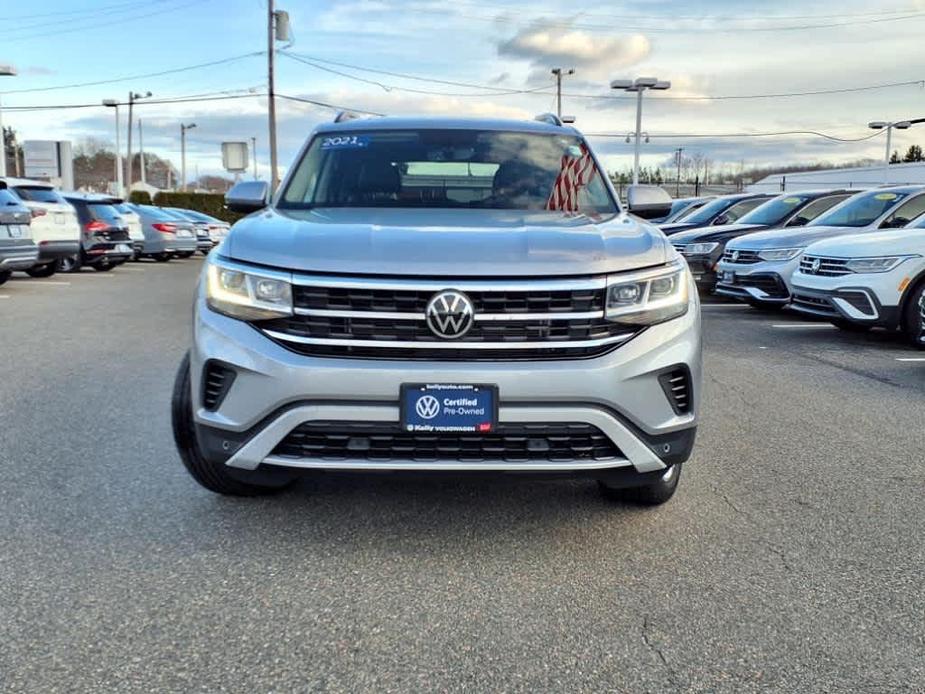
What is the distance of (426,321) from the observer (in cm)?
296

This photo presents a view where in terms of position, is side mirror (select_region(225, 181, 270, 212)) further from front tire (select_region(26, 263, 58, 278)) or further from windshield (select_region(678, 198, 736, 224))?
windshield (select_region(678, 198, 736, 224))

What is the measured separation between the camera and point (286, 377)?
295 cm

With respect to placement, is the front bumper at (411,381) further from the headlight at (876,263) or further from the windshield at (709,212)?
the windshield at (709,212)

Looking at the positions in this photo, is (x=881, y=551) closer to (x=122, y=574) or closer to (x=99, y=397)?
(x=122, y=574)

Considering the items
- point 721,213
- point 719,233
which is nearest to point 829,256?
point 719,233

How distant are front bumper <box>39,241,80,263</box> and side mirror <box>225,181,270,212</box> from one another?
1088cm

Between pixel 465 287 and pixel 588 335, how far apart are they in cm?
48

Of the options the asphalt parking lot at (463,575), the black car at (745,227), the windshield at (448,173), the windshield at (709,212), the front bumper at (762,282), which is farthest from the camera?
the windshield at (709,212)

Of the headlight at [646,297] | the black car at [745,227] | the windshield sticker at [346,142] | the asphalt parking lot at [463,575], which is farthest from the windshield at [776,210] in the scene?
the headlight at [646,297]

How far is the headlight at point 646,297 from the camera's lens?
3082 millimetres

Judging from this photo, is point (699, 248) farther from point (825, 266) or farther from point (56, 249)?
point (56, 249)

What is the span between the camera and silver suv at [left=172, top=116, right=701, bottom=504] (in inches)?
116

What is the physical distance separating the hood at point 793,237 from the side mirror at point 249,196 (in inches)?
311

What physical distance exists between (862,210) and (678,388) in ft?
30.0
